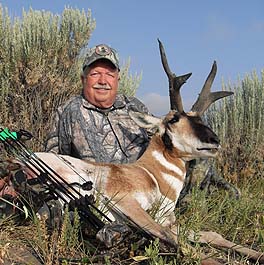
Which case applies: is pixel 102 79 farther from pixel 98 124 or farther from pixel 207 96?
pixel 207 96

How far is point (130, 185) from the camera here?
13.1 ft

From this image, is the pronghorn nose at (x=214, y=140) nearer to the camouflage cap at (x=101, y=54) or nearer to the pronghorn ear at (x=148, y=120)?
the pronghorn ear at (x=148, y=120)

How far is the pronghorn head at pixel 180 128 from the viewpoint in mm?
4418

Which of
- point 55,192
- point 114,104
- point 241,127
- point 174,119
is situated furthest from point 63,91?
point 55,192

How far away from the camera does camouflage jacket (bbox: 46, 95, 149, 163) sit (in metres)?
5.20

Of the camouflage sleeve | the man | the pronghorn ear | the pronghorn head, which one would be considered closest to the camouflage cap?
the man

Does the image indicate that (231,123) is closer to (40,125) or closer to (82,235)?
(40,125)

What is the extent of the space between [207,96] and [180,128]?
67 centimetres

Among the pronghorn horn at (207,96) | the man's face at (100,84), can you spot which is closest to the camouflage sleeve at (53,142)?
the man's face at (100,84)

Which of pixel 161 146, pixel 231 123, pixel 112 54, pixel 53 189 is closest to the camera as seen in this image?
pixel 53 189

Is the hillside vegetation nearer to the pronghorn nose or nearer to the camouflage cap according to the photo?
the pronghorn nose

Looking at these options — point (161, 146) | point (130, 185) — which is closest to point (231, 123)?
point (161, 146)

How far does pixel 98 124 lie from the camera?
17.5 feet

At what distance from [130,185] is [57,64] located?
416 centimetres
